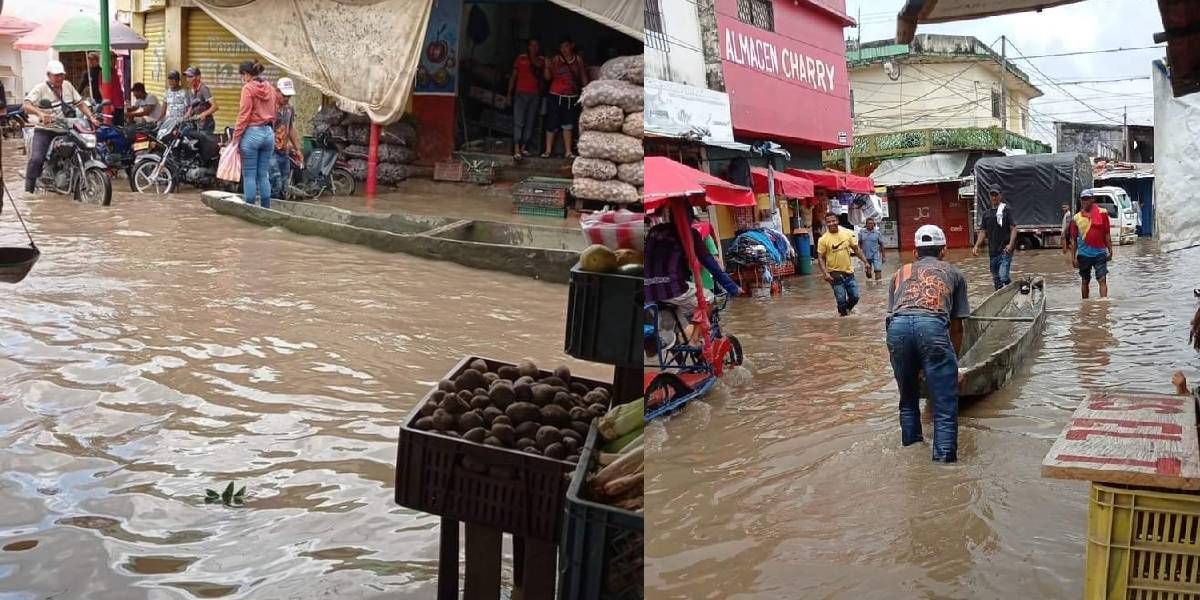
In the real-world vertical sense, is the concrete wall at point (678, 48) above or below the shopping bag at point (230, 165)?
below

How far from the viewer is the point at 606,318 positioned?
6.32 ft

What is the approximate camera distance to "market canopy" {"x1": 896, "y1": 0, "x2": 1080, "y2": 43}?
2.93 metres

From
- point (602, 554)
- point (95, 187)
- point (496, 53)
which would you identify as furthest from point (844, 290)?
point (496, 53)

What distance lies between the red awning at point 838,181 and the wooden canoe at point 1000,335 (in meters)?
0.65

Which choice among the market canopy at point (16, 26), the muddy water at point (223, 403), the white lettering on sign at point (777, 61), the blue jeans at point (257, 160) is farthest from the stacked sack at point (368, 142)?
the white lettering on sign at point (777, 61)

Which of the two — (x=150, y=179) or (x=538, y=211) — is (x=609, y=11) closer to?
(x=538, y=211)

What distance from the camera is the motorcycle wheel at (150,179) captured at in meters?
8.89

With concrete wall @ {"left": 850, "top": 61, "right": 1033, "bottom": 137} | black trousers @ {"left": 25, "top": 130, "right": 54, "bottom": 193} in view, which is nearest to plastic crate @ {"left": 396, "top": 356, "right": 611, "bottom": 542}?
concrete wall @ {"left": 850, "top": 61, "right": 1033, "bottom": 137}

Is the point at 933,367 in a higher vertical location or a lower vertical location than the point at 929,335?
lower

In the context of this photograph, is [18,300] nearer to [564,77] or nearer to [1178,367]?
[1178,367]

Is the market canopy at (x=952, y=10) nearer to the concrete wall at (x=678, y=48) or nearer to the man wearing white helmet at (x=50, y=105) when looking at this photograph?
the concrete wall at (x=678, y=48)

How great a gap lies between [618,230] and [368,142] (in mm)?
8706

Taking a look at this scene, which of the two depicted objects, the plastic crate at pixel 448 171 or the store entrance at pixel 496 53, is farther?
the store entrance at pixel 496 53

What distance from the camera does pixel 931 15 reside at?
120 inches
